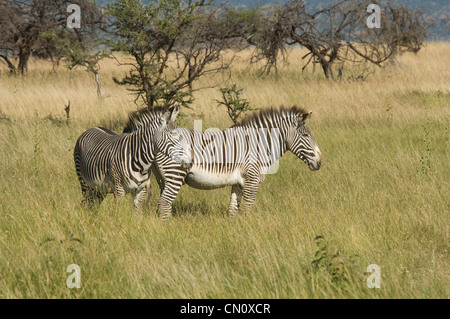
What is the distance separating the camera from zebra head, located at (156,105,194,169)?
5268mm

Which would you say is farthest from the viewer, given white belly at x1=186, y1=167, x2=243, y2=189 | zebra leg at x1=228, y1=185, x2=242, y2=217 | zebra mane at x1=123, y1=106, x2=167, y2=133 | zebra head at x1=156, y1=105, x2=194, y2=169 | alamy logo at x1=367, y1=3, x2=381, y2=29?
alamy logo at x1=367, y1=3, x2=381, y2=29

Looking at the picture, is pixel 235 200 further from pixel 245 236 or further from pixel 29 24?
pixel 29 24

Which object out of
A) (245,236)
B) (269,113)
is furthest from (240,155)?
(245,236)

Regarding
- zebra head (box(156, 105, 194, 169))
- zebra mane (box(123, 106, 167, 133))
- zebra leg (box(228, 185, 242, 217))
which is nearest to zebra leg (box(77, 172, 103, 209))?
zebra mane (box(123, 106, 167, 133))

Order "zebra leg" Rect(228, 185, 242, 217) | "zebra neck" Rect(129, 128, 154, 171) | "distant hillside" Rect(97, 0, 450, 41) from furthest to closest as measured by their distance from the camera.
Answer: "distant hillside" Rect(97, 0, 450, 41) → "zebra leg" Rect(228, 185, 242, 217) → "zebra neck" Rect(129, 128, 154, 171)

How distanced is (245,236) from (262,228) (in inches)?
7.7

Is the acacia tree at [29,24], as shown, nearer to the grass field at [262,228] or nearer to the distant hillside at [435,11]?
the distant hillside at [435,11]

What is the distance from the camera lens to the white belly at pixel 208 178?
5668 millimetres

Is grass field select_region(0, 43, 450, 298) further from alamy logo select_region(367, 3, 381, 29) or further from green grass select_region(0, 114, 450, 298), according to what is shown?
alamy logo select_region(367, 3, 381, 29)

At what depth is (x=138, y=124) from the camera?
5.82m

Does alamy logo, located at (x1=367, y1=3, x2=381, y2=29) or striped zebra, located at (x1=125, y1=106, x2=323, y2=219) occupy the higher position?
alamy logo, located at (x1=367, y1=3, x2=381, y2=29)

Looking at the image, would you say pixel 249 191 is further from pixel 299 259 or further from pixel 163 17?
pixel 163 17

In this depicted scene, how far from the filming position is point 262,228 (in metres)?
4.98
